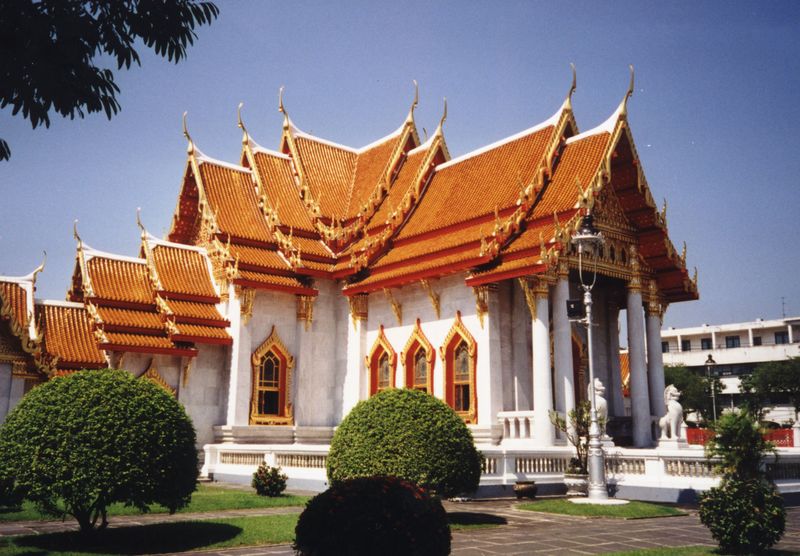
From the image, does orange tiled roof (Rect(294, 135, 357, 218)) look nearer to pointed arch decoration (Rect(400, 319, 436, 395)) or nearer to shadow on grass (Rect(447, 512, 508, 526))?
pointed arch decoration (Rect(400, 319, 436, 395))

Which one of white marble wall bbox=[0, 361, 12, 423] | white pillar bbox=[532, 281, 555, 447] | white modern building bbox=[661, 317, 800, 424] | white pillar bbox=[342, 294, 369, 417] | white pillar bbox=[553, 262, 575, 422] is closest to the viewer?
white pillar bbox=[532, 281, 555, 447]

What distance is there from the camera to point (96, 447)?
9.09 meters

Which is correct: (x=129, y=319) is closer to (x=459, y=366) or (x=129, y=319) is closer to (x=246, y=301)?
(x=246, y=301)

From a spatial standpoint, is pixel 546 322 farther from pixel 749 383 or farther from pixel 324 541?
pixel 749 383

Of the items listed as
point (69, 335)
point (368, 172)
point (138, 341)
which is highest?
point (368, 172)

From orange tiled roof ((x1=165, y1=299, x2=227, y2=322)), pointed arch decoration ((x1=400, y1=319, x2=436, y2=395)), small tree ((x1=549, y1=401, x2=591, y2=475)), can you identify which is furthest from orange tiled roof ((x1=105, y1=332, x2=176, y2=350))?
small tree ((x1=549, y1=401, x2=591, y2=475))

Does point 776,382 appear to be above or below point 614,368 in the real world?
above

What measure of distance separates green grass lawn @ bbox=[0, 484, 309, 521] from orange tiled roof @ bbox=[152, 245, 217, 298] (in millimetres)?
8310

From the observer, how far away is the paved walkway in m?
9.41

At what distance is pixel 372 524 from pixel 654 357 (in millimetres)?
17949

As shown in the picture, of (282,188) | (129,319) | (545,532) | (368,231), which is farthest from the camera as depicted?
(282,188)

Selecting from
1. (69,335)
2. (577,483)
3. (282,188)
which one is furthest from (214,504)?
(282,188)

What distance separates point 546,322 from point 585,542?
922cm

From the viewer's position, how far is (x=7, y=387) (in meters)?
20.5
